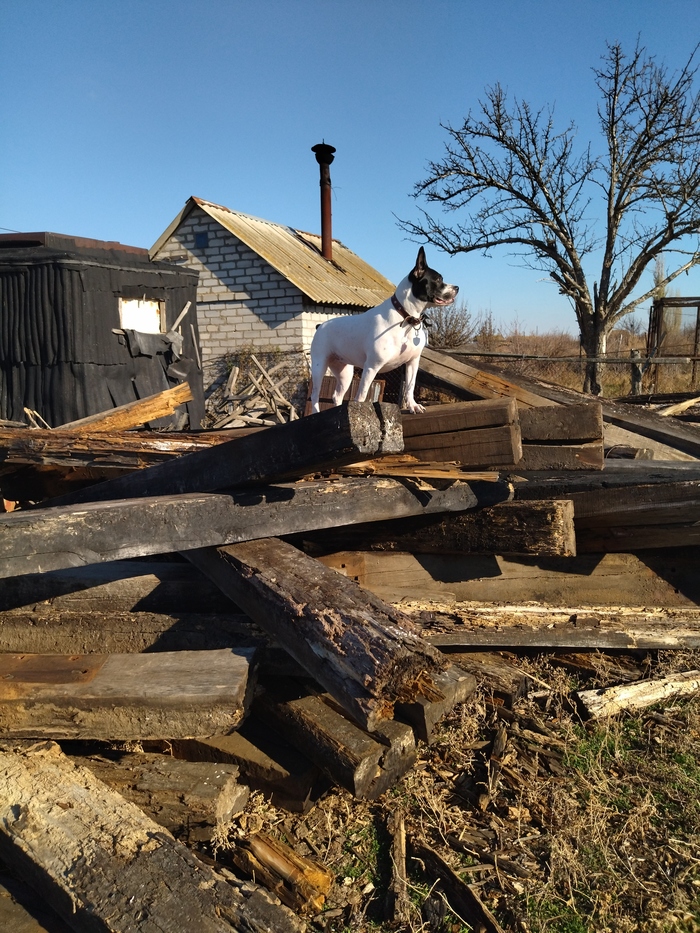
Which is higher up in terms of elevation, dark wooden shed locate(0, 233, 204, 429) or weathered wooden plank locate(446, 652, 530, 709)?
dark wooden shed locate(0, 233, 204, 429)

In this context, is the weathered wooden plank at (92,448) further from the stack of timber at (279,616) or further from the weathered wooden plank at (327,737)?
the weathered wooden plank at (327,737)

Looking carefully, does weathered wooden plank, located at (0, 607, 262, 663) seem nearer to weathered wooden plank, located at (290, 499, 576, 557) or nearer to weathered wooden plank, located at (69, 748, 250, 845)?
weathered wooden plank, located at (69, 748, 250, 845)

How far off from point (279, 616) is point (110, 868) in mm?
1020

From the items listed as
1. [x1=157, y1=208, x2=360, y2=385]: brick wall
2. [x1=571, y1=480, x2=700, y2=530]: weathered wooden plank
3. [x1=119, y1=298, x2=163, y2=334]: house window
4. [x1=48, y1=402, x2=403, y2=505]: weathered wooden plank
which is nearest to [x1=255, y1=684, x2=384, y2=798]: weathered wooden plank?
[x1=48, y1=402, x2=403, y2=505]: weathered wooden plank

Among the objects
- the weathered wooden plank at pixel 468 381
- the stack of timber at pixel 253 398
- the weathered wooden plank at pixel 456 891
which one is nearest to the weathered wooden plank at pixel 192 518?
the weathered wooden plank at pixel 456 891

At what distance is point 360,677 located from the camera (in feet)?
7.62

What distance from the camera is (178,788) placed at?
8.56 feet

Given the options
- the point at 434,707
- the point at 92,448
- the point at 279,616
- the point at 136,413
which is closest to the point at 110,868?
the point at 279,616

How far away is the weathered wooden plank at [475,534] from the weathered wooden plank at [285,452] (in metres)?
1.02

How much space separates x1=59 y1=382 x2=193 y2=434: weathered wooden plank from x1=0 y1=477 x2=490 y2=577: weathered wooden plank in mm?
2801

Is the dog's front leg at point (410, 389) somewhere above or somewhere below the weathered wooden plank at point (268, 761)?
above

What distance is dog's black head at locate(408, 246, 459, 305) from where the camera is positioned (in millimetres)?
3705

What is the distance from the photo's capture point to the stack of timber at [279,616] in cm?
236

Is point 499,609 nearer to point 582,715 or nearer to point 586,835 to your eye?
point 582,715
